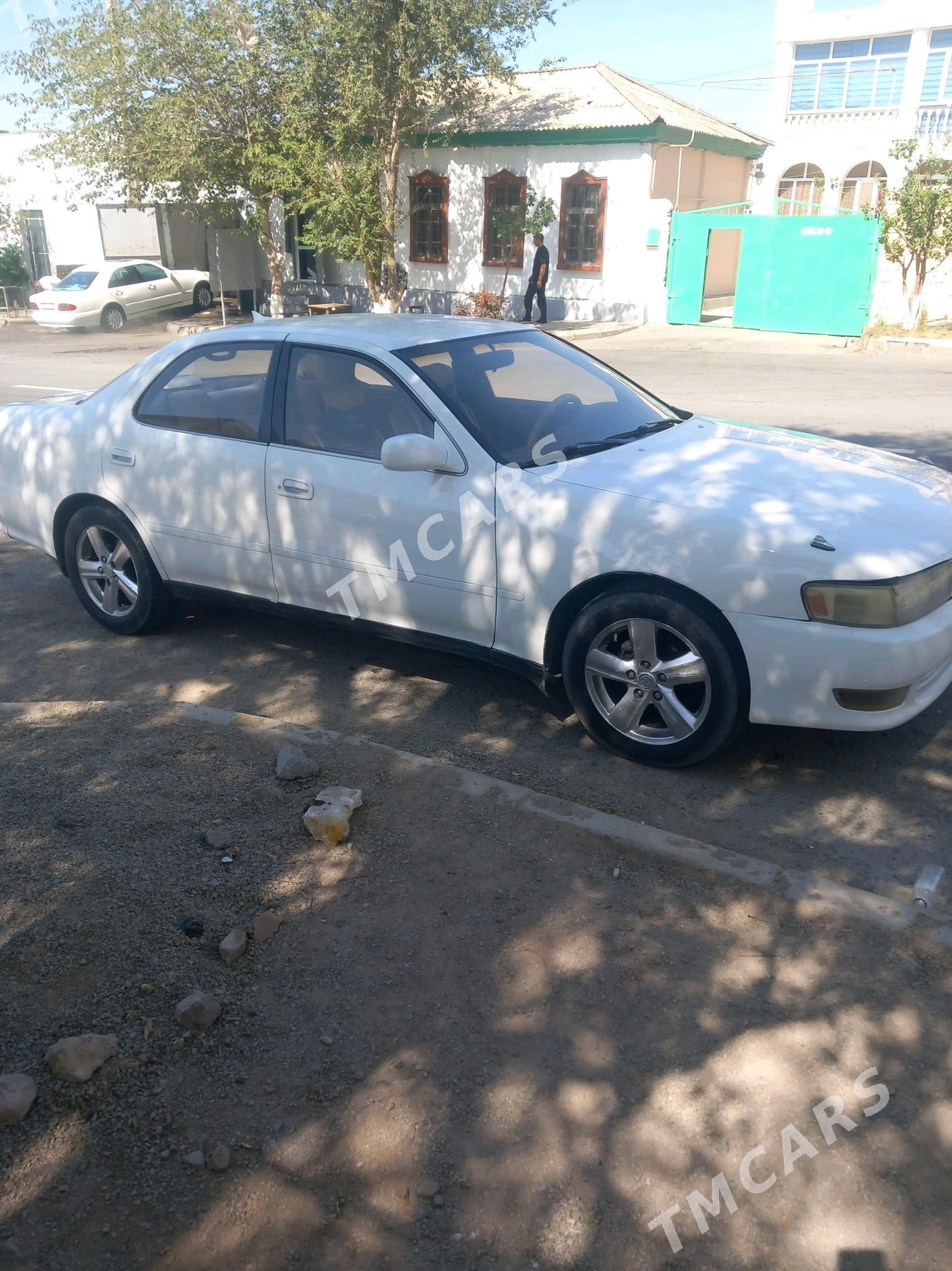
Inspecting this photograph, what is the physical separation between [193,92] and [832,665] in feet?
78.5

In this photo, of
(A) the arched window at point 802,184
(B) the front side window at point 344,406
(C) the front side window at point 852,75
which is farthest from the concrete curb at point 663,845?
(C) the front side window at point 852,75

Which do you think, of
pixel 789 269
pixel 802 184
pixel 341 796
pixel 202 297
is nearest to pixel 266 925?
pixel 341 796

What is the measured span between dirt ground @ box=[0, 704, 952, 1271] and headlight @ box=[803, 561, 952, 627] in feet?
3.41

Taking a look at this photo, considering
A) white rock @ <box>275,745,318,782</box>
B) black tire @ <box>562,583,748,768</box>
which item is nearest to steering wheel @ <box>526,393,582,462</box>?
black tire @ <box>562,583,748,768</box>

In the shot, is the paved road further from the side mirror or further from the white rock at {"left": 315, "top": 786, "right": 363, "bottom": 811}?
the side mirror

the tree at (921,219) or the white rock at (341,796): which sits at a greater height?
the tree at (921,219)

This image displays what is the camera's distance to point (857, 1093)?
2639 mm

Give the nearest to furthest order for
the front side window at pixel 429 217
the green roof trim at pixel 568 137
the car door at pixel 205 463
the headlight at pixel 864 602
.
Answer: the headlight at pixel 864 602, the car door at pixel 205 463, the green roof trim at pixel 568 137, the front side window at pixel 429 217

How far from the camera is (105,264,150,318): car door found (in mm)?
26453

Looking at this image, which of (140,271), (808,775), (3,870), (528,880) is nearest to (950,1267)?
(528,880)

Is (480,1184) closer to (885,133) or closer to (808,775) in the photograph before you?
(808,775)

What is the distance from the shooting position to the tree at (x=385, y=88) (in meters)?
21.8

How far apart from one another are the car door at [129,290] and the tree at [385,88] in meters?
4.93

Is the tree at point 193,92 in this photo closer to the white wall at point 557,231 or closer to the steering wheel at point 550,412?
the white wall at point 557,231
